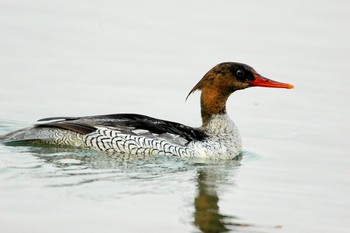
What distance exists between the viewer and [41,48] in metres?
20.4

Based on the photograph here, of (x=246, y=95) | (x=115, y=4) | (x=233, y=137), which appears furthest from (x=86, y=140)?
(x=115, y=4)

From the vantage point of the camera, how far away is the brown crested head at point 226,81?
15742mm

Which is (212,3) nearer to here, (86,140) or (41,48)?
(41,48)

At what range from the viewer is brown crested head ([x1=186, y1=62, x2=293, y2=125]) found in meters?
15.7

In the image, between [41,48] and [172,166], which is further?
[41,48]

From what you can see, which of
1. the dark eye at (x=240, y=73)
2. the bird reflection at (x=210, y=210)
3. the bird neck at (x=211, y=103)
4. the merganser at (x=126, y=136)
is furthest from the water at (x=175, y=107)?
the dark eye at (x=240, y=73)

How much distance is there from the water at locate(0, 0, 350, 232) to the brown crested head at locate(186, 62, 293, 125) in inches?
37.8

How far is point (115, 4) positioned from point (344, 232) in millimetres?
13965

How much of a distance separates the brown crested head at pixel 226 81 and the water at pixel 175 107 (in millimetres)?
960

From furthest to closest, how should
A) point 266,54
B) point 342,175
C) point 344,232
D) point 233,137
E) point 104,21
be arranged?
point 104,21 < point 266,54 < point 233,137 < point 342,175 < point 344,232

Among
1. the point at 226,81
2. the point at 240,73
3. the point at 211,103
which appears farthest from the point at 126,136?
the point at 240,73

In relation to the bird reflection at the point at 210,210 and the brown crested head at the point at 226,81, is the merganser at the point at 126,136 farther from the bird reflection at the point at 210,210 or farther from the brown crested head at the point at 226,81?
the bird reflection at the point at 210,210

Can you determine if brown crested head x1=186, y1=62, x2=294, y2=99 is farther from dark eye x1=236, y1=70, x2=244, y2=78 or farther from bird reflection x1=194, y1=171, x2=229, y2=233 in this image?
bird reflection x1=194, y1=171, x2=229, y2=233

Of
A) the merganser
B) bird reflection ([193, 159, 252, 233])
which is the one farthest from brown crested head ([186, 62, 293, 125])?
bird reflection ([193, 159, 252, 233])
